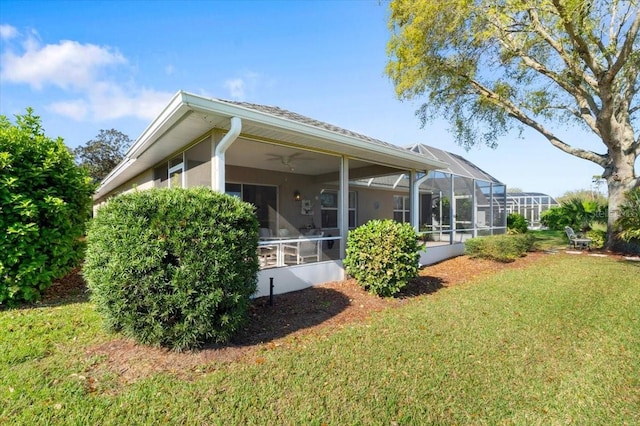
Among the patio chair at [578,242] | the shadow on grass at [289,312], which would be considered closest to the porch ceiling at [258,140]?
the shadow on grass at [289,312]

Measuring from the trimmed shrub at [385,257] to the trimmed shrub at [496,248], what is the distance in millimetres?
5271

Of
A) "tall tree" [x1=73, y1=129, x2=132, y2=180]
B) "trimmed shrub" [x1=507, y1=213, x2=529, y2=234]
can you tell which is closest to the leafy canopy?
"trimmed shrub" [x1=507, y1=213, x2=529, y2=234]

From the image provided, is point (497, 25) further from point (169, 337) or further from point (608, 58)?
point (169, 337)

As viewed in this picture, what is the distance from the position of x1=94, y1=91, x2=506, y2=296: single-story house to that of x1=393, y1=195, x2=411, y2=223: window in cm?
6

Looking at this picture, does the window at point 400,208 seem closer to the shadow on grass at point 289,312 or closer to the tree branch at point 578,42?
the tree branch at point 578,42

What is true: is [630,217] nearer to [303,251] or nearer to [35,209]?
[303,251]

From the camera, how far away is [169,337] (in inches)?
133

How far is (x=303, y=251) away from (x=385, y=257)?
1797mm

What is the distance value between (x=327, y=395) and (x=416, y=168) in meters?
7.81

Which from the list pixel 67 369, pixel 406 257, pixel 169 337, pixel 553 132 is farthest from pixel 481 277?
pixel 553 132

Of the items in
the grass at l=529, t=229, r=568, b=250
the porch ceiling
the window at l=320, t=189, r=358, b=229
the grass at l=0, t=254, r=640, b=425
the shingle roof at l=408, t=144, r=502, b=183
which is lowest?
the grass at l=0, t=254, r=640, b=425

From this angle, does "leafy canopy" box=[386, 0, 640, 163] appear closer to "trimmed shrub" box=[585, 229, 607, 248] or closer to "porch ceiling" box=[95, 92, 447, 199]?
"trimmed shrub" box=[585, 229, 607, 248]

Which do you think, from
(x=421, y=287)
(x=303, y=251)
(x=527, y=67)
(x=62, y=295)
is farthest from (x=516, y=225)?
(x=62, y=295)

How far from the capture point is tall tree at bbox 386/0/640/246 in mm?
10227
